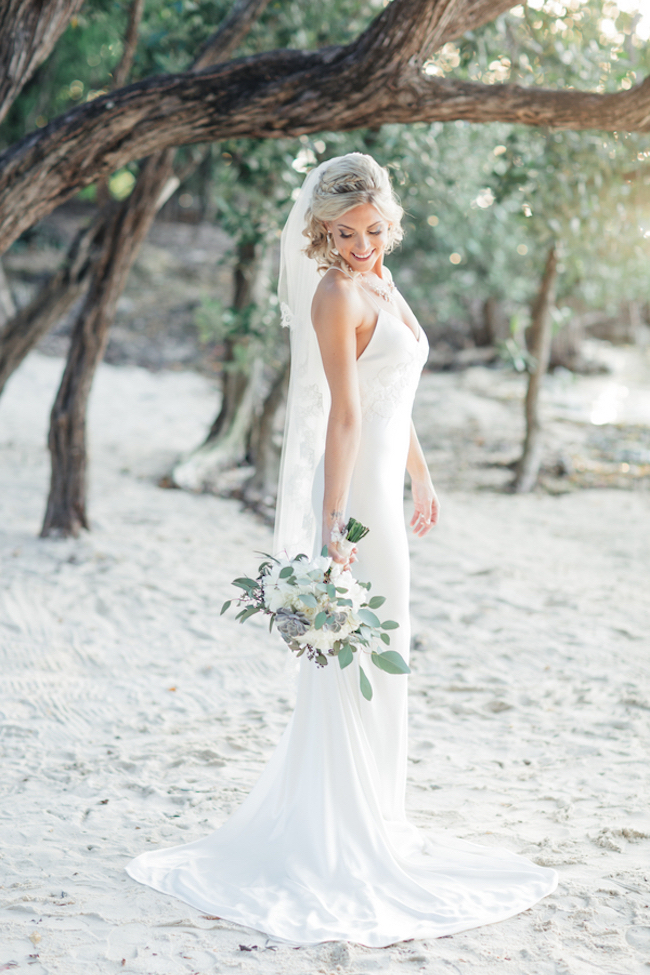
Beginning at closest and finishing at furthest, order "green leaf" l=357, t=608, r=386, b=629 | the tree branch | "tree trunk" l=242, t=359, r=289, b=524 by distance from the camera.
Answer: "green leaf" l=357, t=608, r=386, b=629 → the tree branch → "tree trunk" l=242, t=359, r=289, b=524

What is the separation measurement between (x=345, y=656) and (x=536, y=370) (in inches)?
281

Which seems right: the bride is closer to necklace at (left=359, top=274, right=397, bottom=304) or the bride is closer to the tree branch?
necklace at (left=359, top=274, right=397, bottom=304)

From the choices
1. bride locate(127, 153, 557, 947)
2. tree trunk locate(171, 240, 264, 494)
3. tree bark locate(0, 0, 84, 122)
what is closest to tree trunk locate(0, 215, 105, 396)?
tree trunk locate(171, 240, 264, 494)

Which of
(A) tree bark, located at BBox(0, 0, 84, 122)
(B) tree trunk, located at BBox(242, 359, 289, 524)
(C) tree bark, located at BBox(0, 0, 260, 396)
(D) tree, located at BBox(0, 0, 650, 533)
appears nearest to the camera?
(D) tree, located at BBox(0, 0, 650, 533)

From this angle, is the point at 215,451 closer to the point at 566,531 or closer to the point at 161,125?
the point at 566,531

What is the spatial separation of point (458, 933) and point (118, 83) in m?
5.65

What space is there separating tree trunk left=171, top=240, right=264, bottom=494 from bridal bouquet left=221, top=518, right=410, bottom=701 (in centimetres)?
605

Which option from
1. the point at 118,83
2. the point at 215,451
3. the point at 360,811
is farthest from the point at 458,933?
the point at 215,451

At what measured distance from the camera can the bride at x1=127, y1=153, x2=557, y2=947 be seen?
245 centimetres

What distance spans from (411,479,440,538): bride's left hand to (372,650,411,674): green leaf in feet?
2.26

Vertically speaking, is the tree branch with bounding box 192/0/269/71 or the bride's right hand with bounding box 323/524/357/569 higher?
the tree branch with bounding box 192/0/269/71

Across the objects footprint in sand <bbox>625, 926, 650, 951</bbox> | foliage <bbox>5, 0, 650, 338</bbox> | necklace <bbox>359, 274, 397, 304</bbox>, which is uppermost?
foliage <bbox>5, 0, 650, 338</bbox>

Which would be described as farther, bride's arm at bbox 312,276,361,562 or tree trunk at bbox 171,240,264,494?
tree trunk at bbox 171,240,264,494

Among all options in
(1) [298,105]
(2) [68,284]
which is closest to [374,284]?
(1) [298,105]
